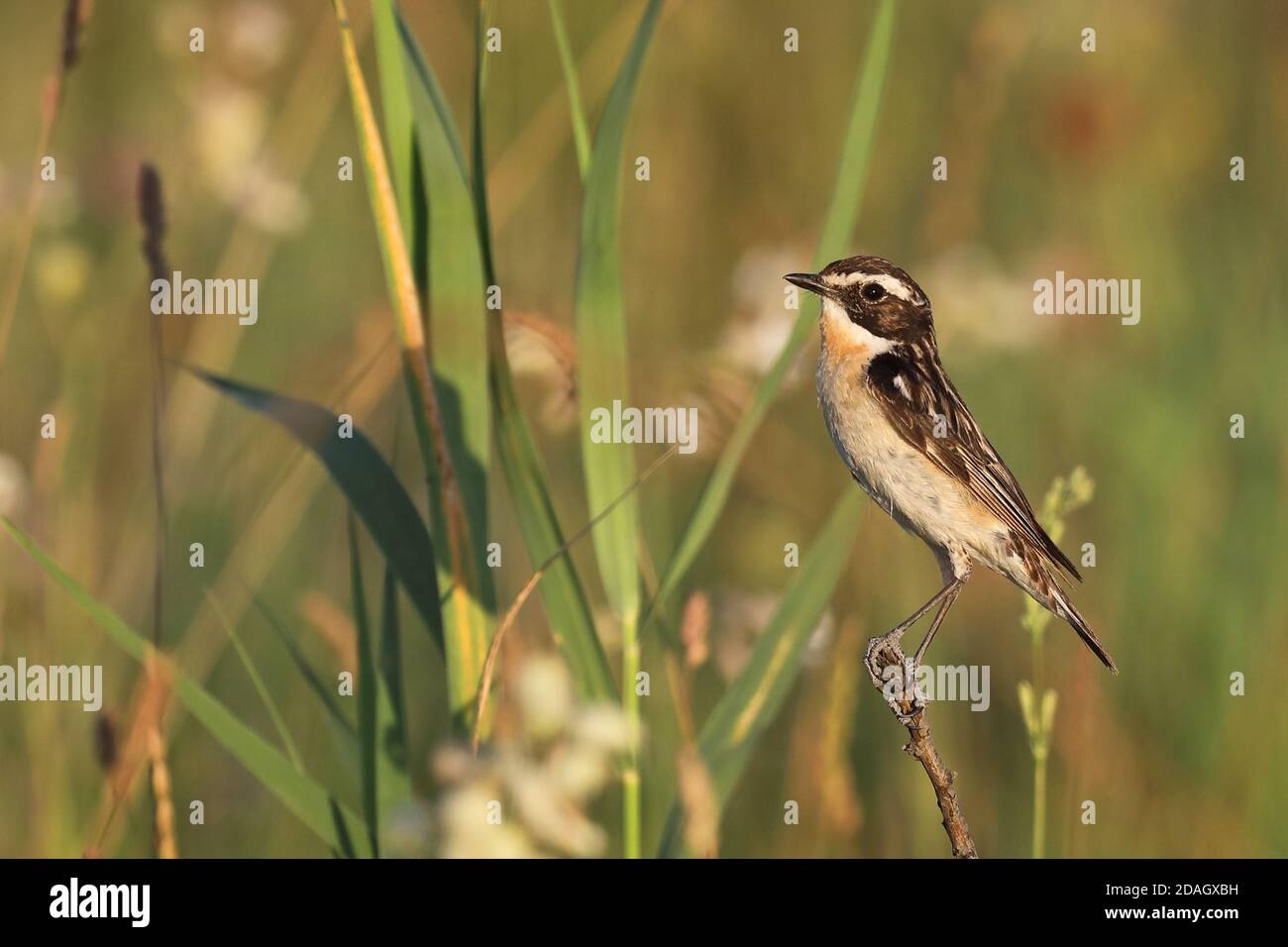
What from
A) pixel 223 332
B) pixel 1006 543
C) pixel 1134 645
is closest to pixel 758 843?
pixel 1006 543

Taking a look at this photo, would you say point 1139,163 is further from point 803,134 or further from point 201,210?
point 201,210

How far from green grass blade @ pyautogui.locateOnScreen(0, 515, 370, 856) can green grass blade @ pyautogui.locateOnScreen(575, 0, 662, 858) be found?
0.64 metres

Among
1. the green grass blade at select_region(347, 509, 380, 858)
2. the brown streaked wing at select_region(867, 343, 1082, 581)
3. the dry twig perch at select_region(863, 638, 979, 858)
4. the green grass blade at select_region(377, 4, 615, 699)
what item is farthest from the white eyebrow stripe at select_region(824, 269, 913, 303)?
the green grass blade at select_region(347, 509, 380, 858)

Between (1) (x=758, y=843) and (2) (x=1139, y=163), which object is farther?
(2) (x=1139, y=163)

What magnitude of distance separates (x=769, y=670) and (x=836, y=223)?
1.02 meters

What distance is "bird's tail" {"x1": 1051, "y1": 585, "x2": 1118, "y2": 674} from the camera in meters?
3.44

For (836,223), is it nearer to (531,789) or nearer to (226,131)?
(531,789)

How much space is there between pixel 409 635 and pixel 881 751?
186 cm

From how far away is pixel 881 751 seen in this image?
510 centimetres

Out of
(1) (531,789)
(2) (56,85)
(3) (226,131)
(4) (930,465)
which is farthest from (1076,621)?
(3) (226,131)

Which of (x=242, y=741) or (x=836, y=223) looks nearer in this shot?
(x=242, y=741)

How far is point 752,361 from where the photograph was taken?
458cm

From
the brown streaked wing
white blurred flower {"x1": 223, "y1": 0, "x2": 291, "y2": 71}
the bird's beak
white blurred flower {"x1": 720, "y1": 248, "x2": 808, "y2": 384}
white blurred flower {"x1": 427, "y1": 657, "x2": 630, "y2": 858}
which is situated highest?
white blurred flower {"x1": 223, "y1": 0, "x2": 291, "y2": 71}

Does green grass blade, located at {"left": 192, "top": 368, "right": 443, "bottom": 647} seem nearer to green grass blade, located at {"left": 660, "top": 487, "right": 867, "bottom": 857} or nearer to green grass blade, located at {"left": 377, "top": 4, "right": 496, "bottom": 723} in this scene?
green grass blade, located at {"left": 377, "top": 4, "right": 496, "bottom": 723}
